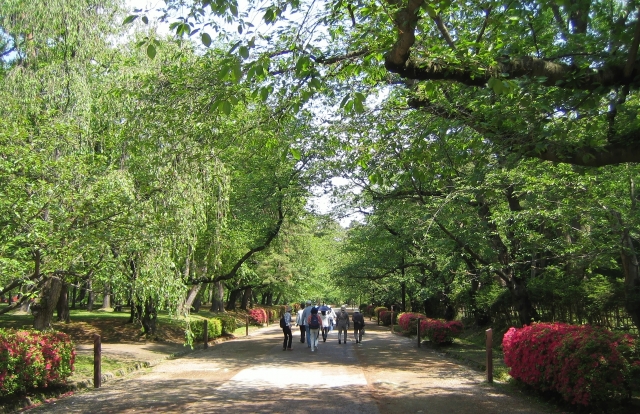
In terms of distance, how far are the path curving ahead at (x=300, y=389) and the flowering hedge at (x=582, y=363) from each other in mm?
624

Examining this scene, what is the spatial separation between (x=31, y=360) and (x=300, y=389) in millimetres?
4850

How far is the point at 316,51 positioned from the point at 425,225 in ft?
28.3

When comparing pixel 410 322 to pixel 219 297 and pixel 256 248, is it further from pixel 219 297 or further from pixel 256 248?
pixel 219 297

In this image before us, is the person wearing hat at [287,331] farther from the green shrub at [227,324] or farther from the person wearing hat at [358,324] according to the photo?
the green shrub at [227,324]

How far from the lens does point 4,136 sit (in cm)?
852

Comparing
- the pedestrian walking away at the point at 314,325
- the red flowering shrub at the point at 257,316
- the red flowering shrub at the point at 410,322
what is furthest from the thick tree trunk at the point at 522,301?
the red flowering shrub at the point at 257,316

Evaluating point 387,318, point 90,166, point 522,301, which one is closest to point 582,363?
point 90,166

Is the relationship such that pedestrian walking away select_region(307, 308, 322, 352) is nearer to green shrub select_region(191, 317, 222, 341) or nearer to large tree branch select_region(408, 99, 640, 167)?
green shrub select_region(191, 317, 222, 341)

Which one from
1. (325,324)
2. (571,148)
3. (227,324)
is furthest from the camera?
(227,324)

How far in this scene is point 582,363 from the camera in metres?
7.75

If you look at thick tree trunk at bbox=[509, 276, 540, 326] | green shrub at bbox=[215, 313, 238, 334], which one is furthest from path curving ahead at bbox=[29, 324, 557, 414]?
green shrub at bbox=[215, 313, 238, 334]

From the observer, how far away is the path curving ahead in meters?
8.59

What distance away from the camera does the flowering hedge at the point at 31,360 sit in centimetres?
823

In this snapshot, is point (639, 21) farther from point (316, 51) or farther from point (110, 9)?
point (110, 9)
